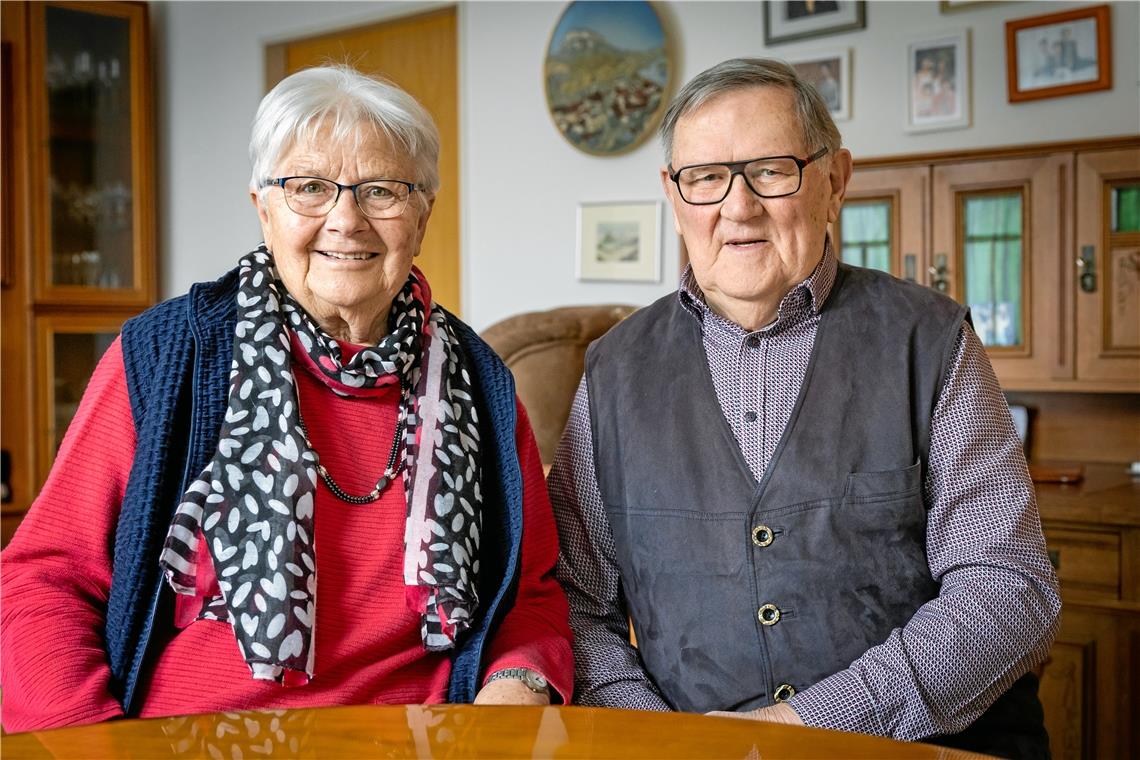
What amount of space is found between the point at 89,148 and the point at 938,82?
3.67 meters

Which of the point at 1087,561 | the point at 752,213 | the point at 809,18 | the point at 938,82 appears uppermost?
the point at 809,18

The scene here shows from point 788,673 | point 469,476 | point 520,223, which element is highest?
point 520,223

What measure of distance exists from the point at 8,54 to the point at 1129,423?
14.8ft

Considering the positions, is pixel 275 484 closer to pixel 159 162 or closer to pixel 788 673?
pixel 788 673

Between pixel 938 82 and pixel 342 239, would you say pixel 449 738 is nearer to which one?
pixel 342 239

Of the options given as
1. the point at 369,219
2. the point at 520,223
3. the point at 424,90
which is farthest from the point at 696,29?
the point at 369,219

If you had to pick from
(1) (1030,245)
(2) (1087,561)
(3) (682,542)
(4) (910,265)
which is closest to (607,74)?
(4) (910,265)

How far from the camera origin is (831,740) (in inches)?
33.3

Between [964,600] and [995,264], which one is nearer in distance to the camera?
[964,600]

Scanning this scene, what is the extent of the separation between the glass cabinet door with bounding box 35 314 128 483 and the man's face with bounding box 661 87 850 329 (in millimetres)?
3895

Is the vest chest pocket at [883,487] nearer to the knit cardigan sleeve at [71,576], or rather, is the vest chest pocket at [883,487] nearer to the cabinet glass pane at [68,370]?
the knit cardigan sleeve at [71,576]

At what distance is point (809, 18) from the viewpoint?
342cm

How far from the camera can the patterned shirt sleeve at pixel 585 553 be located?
1.54m

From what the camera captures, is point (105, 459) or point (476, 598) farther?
point (476, 598)
